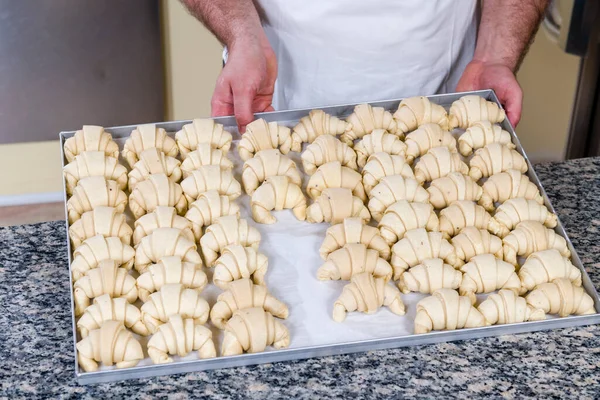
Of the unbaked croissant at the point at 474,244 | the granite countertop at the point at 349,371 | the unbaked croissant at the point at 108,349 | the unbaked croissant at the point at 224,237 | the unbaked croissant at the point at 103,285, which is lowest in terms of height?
the granite countertop at the point at 349,371

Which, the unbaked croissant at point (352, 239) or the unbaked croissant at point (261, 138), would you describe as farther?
the unbaked croissant at point (261, 138)

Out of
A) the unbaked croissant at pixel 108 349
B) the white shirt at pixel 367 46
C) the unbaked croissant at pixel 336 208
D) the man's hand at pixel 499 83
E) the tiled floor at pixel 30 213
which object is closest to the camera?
the unbaked croissant at pixel 108 349

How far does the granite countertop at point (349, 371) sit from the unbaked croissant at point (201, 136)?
1.03 ft

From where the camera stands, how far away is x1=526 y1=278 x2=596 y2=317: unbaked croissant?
100 centimetres

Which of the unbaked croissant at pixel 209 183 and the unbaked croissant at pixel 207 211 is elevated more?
the unbaked croissant at pixel 209 183

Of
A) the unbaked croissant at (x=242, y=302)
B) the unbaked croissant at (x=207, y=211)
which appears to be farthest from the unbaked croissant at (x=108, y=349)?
the unbaked croissant at (x=207, y=211)

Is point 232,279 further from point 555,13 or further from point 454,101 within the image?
point 555,13

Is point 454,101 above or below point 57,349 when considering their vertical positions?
above

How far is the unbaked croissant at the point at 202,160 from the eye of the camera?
3.95 ft

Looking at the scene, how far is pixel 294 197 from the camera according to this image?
3.79 ft

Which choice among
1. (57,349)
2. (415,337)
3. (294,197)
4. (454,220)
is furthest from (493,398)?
(57,349)

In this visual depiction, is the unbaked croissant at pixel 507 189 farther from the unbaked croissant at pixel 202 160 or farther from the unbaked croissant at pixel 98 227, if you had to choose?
the unbaked croissant at pixel 98 227

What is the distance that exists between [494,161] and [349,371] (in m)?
0.44

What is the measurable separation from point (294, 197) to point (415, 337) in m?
0.30
